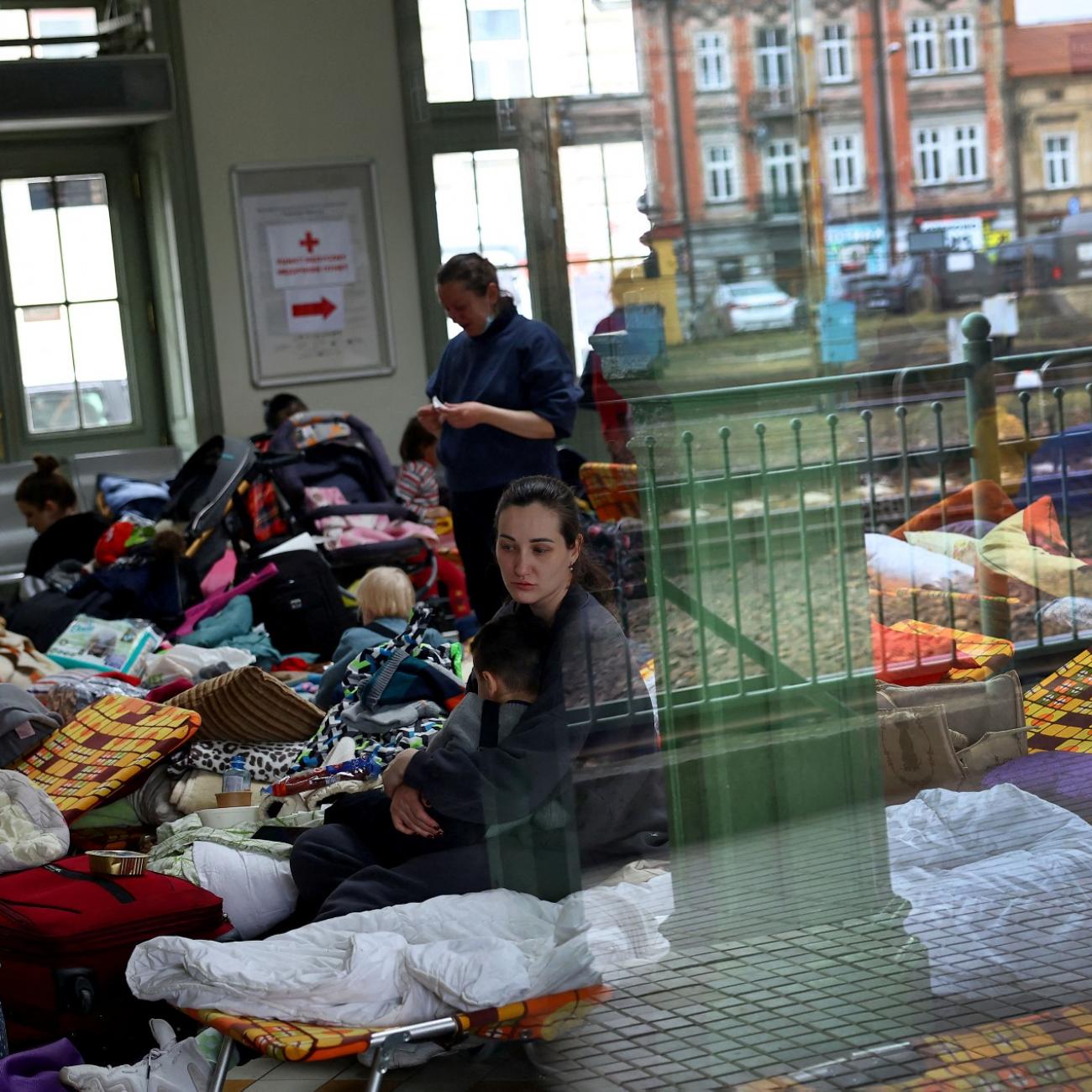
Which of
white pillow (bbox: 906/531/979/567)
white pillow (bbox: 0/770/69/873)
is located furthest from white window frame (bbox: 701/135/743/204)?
white pillow (bbox: 0/770/69/873)

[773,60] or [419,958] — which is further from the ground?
A: [773,60]

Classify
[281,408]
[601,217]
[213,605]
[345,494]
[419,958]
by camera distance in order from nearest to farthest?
[601,217], [419,958], [213,605], [345,494], [281,408]

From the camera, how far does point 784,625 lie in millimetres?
1867

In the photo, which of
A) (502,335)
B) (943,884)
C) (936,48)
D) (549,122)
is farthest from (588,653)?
(502,335)

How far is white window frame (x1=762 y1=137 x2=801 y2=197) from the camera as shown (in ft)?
5.79

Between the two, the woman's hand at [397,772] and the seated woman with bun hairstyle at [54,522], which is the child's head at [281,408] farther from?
the woman's hand at [397,772]

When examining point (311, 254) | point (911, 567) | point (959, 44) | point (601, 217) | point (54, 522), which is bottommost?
point (54, 522)

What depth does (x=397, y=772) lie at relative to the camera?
98.0 inches

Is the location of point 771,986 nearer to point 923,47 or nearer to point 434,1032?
point 434,1032

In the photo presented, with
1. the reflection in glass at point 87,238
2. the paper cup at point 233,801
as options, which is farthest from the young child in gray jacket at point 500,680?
the reflection in glass at point 87,238

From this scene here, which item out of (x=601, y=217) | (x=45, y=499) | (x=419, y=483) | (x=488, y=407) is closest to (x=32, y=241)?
(x=45, y=499)

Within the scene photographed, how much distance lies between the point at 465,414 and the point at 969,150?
2242mm

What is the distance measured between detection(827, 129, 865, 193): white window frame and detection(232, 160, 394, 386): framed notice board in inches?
230

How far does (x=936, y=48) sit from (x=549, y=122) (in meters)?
0.47
